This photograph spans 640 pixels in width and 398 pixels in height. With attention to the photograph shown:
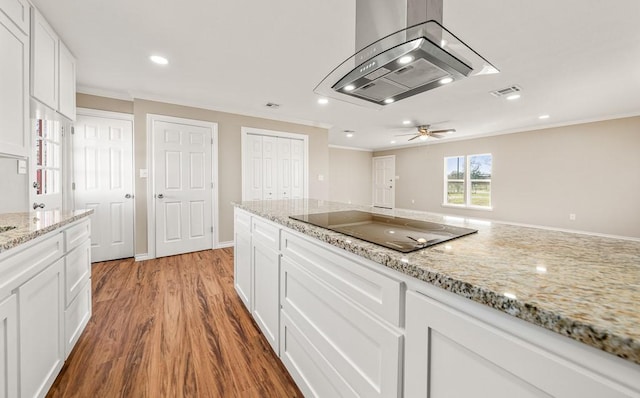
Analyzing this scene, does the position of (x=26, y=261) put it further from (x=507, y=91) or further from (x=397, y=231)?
(x=507, y=91)

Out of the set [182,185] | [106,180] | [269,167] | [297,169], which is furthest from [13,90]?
[297,169]

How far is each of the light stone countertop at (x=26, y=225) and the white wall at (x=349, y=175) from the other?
7175mm

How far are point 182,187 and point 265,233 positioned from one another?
9.03 ft

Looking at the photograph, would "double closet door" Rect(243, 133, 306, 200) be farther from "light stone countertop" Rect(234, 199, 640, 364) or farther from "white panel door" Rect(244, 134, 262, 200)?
"light stone countertop" Rect(234, 199, 640, 364)

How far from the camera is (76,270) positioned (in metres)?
1.63

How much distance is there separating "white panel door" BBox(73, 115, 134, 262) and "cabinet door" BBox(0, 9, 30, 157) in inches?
77.3

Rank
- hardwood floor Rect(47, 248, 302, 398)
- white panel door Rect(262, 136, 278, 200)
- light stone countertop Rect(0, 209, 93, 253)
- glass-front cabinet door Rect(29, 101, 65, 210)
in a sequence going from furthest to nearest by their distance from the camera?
white panel door Rect(262, 136, 278, 200), glass-front cabinet door Rect(29, 101, 65, 210), hardwood floor Rect(47, 248, 302, 398), light stone countertop Rect(0, 209, 93, 253)

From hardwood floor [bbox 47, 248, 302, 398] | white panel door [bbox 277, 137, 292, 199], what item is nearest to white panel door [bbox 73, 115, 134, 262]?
hardwood floor [bbox 47, 248, 302, 398]

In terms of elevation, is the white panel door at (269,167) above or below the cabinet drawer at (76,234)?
above

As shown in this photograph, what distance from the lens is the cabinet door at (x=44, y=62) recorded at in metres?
1.77

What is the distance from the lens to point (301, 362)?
4.24 ft

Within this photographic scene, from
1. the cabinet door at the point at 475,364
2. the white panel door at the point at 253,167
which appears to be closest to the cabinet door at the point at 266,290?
the cabinet door at the point at 475,364

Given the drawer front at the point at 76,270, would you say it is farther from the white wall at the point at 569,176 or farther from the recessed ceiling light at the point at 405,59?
the white wall at the point at 569,176

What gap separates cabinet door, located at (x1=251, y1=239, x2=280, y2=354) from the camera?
154 centimetres
